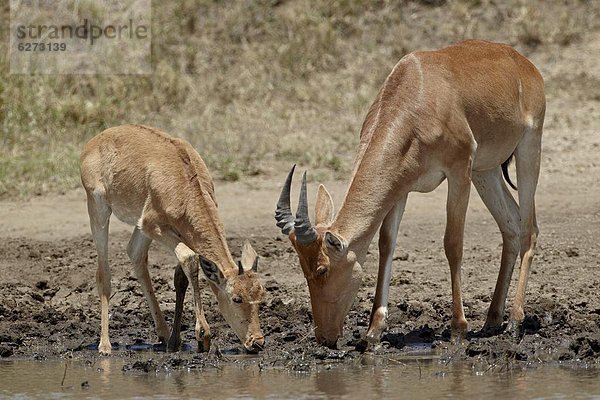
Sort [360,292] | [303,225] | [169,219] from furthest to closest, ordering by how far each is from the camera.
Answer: [360,292], [169,219], [303,225]

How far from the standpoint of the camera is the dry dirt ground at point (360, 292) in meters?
9.40

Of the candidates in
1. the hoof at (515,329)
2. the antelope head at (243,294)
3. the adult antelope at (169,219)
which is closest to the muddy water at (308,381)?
the antelope head at (243,294)

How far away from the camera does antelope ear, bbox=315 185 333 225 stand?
8906 millimetres

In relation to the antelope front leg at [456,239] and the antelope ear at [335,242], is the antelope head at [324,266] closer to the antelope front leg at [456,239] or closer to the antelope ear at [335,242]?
the antelope ear at [335,242]

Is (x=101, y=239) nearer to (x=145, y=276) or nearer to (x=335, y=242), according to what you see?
(x=145, y=276)

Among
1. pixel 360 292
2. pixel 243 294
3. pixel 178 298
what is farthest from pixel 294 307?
pixel 243 294

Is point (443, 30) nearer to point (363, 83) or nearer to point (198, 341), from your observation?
point (363, 83)

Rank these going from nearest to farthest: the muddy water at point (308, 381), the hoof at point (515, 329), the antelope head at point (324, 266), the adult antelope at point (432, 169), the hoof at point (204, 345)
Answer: the muddy water at point (308, 381), the antelope head at point (324, 266), the adult antelope at point (432, 169), the hoof at point (204, 345), the hoof at point (515, 329)

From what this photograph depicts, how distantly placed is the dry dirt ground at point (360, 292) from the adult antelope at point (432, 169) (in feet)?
1.48

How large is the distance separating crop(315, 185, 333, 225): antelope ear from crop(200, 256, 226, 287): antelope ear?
0.75m

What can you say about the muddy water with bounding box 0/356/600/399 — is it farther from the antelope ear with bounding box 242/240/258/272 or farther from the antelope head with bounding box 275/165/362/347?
the antelope ear with bounding box 242/240/258/272

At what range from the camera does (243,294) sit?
870cm

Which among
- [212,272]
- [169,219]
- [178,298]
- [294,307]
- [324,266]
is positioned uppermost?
[169,219]

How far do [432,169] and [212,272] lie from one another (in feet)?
5.60
